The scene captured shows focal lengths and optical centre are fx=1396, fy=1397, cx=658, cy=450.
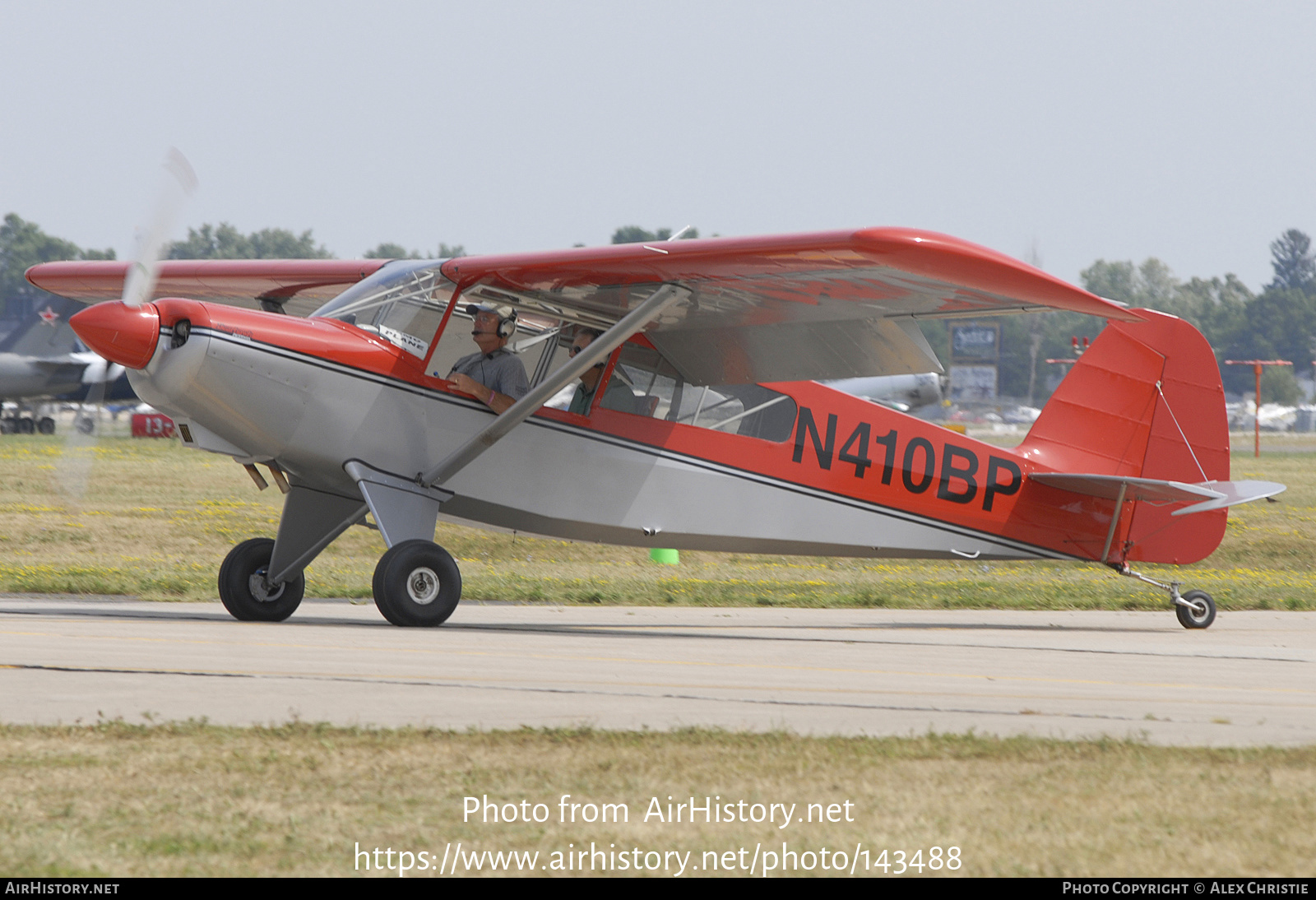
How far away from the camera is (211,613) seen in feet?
36.9

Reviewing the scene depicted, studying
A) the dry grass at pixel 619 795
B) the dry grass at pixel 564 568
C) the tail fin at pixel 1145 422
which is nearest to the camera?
the dry grass at pixel 619 795

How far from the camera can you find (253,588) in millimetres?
10719

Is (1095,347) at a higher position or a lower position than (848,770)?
higher

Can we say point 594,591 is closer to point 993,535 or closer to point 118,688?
point 993,535

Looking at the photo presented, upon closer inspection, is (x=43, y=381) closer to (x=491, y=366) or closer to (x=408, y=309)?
(x=408, y=309)

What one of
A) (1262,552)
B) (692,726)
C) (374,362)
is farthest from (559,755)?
(1262,552)

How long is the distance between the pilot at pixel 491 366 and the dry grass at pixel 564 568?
342 cm

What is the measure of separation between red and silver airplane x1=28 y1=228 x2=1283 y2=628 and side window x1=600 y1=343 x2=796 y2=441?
22 mm

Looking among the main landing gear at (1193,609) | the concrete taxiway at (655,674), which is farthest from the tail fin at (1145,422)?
the concrete taxiway at (655,674)

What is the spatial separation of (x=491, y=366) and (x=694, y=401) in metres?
1.88

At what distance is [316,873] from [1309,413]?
149 meters

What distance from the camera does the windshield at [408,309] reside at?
1047 centimetres

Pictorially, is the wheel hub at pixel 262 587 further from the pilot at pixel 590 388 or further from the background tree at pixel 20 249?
the background tree at pixel 20 249

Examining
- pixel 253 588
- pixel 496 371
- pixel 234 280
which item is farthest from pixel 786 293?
pixel 234 280
